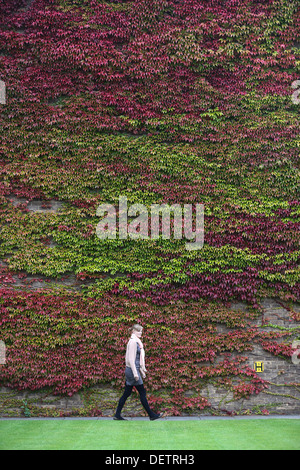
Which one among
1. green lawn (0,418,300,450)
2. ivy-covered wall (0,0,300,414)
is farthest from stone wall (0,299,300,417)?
green lawn (0,418,300,450)

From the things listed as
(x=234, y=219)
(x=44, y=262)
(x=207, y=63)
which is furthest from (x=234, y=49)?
(x=44, y=262)

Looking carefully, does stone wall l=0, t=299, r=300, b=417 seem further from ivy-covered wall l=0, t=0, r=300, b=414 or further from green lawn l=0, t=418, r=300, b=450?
green lawn l=0, t=418, r=300, b=450

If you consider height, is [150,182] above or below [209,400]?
above

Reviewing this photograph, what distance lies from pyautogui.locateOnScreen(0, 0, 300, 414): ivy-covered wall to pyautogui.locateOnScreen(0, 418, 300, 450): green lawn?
1214 millimetres

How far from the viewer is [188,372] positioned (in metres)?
9.48

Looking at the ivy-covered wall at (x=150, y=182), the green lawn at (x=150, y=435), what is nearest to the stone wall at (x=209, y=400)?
the ivy-covered wall at (x=150, y=182)

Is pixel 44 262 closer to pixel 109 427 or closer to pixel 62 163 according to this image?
pixel 62 163

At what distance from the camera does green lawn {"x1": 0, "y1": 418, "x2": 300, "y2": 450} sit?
19.7ft

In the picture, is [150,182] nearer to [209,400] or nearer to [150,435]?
[209,400]

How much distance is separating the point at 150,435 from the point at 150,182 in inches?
199

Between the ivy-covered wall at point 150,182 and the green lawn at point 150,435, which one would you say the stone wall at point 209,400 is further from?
the green lawn at point 150,435

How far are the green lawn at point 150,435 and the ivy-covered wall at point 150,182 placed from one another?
1214mm

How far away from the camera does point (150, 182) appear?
10.2 metres

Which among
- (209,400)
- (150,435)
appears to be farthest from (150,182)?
(150,435)
